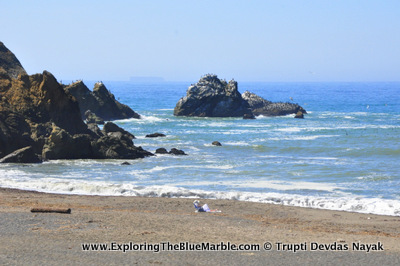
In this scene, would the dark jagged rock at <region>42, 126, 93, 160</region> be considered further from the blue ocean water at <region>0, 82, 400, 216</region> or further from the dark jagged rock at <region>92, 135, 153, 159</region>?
the blue ocean water at <region>0, 82, 400, 216</region>

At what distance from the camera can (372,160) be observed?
36.8 m

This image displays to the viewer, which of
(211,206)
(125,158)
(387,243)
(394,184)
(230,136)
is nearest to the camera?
(387,243)

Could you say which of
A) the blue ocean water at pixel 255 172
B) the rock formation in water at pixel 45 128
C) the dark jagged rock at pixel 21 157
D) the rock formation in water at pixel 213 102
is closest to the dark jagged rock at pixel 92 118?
the blue ocean water at pixel 255 172

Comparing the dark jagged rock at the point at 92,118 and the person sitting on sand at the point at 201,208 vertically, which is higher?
the dark jagged rock at the point at 92,118

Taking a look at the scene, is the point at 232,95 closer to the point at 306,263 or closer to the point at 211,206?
the point at 211,206

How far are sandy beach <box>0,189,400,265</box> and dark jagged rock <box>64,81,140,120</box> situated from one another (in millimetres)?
49570

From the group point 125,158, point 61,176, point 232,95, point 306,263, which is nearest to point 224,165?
point 125,158

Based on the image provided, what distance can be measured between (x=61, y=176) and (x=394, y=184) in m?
15.5

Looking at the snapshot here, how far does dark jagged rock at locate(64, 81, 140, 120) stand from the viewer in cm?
7088

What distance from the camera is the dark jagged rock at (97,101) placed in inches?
2790

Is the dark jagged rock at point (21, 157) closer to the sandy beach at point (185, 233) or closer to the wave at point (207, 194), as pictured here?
the wave at point (207, 194)

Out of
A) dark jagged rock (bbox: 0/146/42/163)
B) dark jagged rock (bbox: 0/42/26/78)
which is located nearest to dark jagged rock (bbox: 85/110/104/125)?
dark jagged rock (bbox: 0/42/26/78)

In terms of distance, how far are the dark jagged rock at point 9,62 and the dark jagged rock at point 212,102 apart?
37.0 m

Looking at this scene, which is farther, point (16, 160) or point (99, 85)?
point (99, 85)
